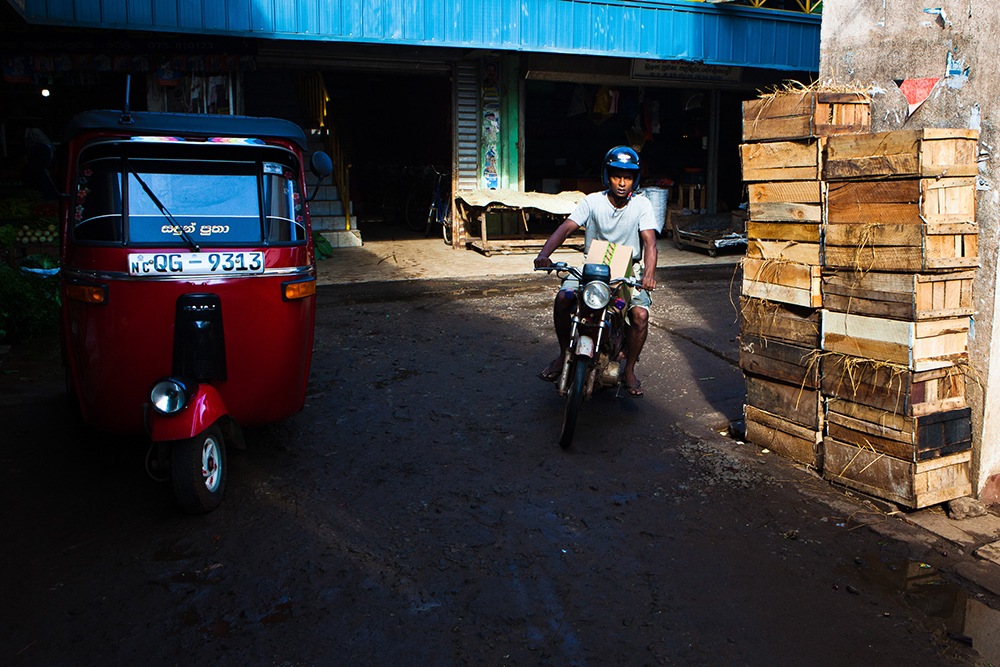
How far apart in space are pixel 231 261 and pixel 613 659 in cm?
296

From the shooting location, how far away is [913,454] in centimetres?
410

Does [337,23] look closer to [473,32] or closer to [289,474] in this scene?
[473,32]

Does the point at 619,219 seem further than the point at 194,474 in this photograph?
Yes

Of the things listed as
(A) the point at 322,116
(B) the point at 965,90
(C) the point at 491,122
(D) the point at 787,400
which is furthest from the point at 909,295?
(A) the point at 322,116

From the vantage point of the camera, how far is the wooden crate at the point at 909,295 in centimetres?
405

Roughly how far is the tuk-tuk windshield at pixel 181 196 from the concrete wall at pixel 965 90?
3.71 meters

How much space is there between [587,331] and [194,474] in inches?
102

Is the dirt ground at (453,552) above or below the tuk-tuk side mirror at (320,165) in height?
below

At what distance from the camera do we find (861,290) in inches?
170

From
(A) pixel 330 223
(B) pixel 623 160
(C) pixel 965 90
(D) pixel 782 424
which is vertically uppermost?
(C) pixel 965 90

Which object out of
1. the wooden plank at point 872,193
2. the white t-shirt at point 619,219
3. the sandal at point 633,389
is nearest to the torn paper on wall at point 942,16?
the wooden plank at point 872,193

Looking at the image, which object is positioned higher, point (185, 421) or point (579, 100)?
point (579, 100)

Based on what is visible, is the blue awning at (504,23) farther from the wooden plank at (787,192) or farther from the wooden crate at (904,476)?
the wooden crate at (904,476)

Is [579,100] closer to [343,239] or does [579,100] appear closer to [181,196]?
[343,239]
